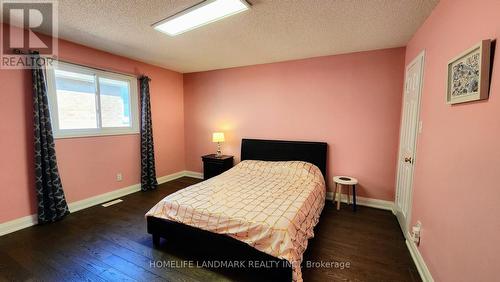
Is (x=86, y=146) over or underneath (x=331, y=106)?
underneath

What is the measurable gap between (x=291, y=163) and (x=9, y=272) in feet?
10.7

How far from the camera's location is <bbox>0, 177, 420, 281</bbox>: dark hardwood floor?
1.82 m

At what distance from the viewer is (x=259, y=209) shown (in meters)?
2.02

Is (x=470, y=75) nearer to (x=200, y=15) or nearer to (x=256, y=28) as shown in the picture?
(x=256, y=28)

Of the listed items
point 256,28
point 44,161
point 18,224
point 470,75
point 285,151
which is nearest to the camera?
point 470,75

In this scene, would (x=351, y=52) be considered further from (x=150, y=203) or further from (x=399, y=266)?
(x=150, y=203)

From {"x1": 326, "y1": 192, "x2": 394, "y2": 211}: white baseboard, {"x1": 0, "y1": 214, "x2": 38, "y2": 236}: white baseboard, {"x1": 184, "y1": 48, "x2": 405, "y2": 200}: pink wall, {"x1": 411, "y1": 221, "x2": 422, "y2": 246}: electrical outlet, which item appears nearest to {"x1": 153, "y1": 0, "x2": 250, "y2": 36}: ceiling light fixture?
{"x1": 184, "y1": 48, "x2": 405, "y2": 200}: pink wall

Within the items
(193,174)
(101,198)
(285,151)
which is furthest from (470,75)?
(193,174)

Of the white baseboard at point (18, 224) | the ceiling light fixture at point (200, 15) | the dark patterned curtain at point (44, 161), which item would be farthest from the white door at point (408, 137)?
the white baseboard at point (18, 224)

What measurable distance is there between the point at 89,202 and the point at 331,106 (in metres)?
4.10

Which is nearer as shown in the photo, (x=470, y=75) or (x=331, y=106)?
(x=470, y=75)

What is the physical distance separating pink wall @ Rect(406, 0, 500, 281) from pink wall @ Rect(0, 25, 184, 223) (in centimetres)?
421

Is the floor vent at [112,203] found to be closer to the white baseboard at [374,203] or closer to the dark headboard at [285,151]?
the dark headboard at [285,151]

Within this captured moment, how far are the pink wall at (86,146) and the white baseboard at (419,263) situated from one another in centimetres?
419
